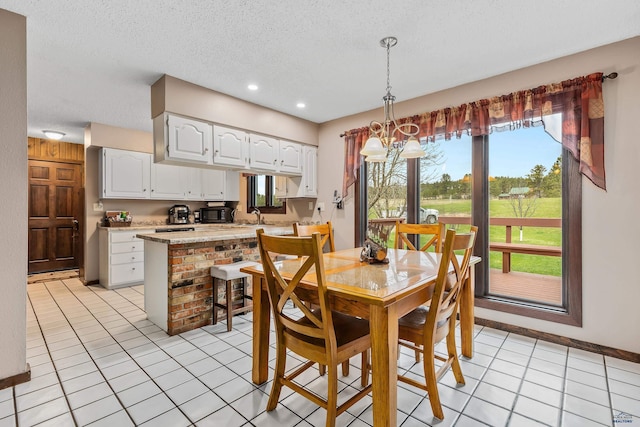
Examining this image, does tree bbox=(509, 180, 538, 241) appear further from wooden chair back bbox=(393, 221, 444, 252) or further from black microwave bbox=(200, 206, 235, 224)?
black microwave bbox=(200, 206, 235, 224)

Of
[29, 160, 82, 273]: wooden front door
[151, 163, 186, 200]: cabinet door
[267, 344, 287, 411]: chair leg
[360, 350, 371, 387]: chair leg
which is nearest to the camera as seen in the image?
[267, 344, 287, 411]: chair leg

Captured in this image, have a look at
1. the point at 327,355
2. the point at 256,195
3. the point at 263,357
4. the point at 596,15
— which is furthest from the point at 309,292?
the point at 256,195

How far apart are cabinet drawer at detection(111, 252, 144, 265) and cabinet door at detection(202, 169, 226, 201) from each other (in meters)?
1.55

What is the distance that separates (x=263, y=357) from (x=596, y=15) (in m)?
3.21

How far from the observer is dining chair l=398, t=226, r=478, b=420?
5.36ft

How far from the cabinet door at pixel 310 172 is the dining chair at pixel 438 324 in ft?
9.28

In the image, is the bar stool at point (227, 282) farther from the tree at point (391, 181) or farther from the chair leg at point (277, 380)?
the tree at point (391, 181)

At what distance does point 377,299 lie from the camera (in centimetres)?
134

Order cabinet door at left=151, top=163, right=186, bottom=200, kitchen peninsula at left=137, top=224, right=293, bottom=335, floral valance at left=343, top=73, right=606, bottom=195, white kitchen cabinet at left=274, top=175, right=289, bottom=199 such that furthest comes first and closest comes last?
cabinet door at left=151, top=163, right=186, bottom=200
white kitchen cabinet at left=274, top=175, right=289, bottom=199
kitchen peninsula at left=137, top=224, right=293, bottom=335
floral valance at left=343, top=73, right=606, bottom=195

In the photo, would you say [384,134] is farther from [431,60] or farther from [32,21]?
[32,21]

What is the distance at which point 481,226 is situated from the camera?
317 cm

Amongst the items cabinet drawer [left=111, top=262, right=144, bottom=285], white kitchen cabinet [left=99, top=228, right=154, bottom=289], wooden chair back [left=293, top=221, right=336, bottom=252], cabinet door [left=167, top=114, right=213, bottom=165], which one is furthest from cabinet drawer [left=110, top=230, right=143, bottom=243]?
wooden chair back [left=293, top=221, right=336, bottom=252]

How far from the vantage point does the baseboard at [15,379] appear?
200 centimetres

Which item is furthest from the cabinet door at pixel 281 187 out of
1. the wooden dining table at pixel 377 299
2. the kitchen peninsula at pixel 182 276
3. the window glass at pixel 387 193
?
the wooden dining table at pixel 377 299
